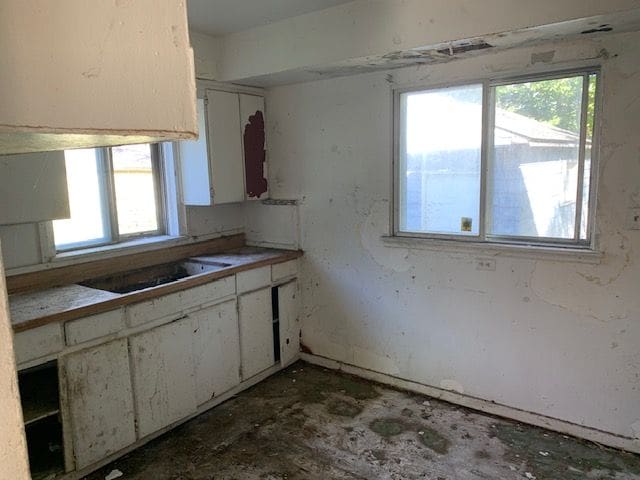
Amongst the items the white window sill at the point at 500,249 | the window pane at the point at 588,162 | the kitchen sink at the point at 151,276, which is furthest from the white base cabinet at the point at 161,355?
the window pane at the point at 588,162

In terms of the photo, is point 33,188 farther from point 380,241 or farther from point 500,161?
point 500,161

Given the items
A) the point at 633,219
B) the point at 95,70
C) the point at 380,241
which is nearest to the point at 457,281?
the point at 380,241

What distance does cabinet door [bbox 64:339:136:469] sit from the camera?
2.24 meters

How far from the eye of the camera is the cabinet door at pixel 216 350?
2.88 m

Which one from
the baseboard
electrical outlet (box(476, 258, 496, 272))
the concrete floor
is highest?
electrical outlet (box(476, 258, 496, 272))

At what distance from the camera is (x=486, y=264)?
111 inches

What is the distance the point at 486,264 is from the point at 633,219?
802 millimetres

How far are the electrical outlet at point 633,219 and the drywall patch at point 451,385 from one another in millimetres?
1422

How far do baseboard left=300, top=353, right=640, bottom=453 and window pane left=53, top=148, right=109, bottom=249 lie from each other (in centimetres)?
193

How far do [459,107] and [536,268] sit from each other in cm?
111

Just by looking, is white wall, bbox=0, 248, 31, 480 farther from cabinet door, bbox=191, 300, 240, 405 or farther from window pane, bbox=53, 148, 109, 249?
window pane, bbox=53, 148, 109, 249

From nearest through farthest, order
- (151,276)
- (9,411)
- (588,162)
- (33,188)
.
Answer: (9,411), (33,188), (588,162), (151,276)

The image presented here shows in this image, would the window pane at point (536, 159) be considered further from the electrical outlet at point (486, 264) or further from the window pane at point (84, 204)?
the window pane at point (84, 204)

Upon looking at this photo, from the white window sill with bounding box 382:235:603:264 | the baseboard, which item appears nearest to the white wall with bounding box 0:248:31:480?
the white window sill with bounding box 382:235:603:264
